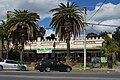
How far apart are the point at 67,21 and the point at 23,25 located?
8.62 m

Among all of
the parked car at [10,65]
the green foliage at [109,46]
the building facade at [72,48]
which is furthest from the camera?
the building facade at [72,48]

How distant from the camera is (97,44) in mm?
68125

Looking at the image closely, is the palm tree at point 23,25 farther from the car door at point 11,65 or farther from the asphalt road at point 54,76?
the asphalt road at point 54,76

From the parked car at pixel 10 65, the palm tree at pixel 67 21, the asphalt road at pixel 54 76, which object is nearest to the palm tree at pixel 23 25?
the palm tree at pixel 67 21

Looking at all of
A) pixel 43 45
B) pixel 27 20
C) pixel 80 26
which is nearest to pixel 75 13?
pixel 80 26

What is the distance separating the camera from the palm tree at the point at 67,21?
53281mm

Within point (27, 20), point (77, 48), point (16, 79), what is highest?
point (27, 20)

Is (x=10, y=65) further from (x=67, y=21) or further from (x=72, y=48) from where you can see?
(x=72, y=48)

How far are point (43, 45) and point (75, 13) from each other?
774 inches

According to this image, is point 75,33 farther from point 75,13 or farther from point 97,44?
point 97,44

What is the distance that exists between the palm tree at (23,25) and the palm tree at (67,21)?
4.55 m

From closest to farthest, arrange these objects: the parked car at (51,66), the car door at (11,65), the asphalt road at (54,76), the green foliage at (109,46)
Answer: the asphalt road at (54,76)
the parked car at (51,66)
the car door at (11,65)
the green foliage at (109,46)

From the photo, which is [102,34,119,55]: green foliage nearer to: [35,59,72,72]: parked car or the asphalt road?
[35,59,72,72]: parked car

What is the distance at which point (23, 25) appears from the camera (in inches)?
2259
